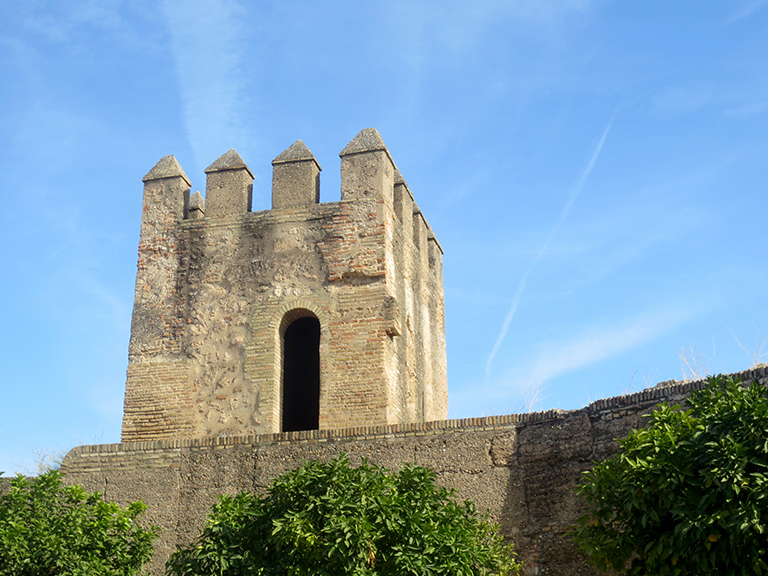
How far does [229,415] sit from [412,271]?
164 inches

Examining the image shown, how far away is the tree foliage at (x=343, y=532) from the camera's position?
7531 millimetres

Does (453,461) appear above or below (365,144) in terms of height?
Answer: below

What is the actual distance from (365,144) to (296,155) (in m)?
1.14

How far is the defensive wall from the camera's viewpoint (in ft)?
29.6

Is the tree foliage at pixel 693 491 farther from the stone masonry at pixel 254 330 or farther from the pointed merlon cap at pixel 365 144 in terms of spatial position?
the pointed merlon cap at pixel 365 144

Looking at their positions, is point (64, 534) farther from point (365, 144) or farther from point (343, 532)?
point (365, 144)

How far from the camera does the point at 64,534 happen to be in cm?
866

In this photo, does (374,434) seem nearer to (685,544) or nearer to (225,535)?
(225,535)

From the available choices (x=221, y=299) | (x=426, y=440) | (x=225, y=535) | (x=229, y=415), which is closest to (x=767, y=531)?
(x=426, y=440)

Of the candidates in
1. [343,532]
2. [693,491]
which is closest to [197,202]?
[343,532]

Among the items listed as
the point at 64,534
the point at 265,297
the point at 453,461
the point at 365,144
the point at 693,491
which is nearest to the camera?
the point at 693,491

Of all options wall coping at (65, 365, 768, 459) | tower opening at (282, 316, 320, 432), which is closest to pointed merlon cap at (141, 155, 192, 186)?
tower opening at (282, 316, 320, 432)

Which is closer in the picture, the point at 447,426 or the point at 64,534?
the point at 64,534

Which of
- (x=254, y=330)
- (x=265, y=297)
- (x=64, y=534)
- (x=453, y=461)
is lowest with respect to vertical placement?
(x=64, y=534)
